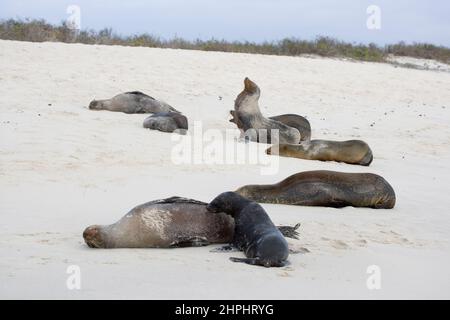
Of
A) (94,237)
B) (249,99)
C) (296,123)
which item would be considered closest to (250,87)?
(249,99)

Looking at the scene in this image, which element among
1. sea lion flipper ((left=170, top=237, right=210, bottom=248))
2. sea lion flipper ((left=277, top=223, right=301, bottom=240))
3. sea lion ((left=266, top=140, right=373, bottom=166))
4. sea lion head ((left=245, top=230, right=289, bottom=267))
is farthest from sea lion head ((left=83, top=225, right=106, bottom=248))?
sea lion ((left=266, top=140, right=373, bottom=166))

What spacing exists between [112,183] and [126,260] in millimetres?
3164

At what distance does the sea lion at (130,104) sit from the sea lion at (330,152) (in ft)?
14.4

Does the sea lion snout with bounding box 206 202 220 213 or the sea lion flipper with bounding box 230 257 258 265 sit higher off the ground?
the sea lion snout with bounding box 206 202 220 213

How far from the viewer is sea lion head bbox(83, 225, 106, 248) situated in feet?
18.5

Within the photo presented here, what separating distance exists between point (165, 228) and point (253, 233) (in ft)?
2.18

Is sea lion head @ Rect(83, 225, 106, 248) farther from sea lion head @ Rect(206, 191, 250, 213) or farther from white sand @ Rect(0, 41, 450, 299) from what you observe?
sea lion head @ Rect(206, 191, 250, 213)

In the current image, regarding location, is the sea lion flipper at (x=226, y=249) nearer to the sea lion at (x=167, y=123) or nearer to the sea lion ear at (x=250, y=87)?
the sea lion at (x=167, y=123)

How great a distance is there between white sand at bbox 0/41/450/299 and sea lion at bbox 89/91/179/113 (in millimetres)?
474

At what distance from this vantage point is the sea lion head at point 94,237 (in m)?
5.65

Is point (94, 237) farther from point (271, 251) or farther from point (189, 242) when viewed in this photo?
point (271, 251)

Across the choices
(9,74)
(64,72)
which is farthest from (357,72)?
(9,74)

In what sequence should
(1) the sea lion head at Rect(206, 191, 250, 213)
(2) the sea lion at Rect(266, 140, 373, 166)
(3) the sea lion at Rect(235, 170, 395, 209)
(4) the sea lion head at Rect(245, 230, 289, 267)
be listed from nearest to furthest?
1. (4) the sea lion head at Rect(245, 230, 289, 267)
2. (1) the sea lion head at Rect(206, 191, 250, 213)
3. (3) the sea lion at Rect(235, 170, 395, 209)
4. (2) the sea lion at Rect(266, 140, 373, 166)

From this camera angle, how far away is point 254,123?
13.1 meters
